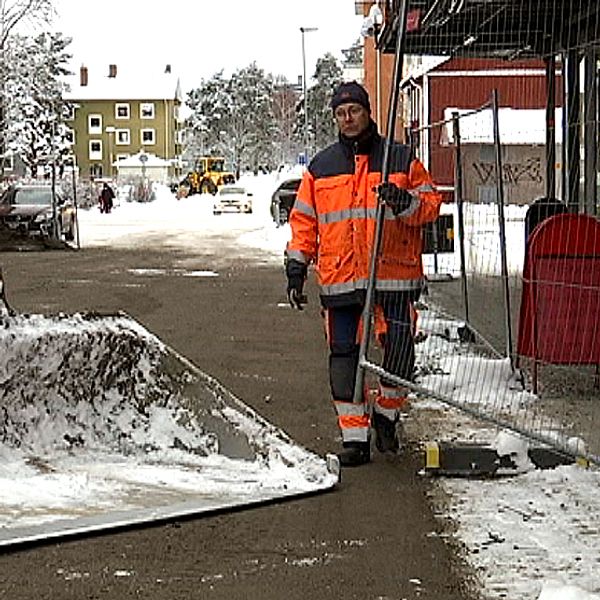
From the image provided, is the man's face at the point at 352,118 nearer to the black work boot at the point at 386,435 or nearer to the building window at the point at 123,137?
the black work boot at the point at 386,435

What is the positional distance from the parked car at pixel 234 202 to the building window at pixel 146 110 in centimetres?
7429

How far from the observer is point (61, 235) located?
29.4m

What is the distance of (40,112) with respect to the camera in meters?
77.9

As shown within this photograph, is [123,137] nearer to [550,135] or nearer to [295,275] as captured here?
[550,135]

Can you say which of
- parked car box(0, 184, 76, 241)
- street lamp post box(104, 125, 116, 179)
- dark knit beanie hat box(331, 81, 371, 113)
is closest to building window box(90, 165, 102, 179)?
street lamp post box(104, 125, 116, 179)

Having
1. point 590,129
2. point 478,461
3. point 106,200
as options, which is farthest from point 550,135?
point 106,200

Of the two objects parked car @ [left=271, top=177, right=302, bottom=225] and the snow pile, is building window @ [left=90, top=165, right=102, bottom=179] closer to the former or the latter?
parked car @ [left=271, top=177, right=302, bottom=225]

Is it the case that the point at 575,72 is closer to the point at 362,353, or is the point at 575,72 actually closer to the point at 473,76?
the point at 362,353

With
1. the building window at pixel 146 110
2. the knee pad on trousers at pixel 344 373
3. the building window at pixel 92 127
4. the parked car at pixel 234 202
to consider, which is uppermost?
the building window at pixel 146 110

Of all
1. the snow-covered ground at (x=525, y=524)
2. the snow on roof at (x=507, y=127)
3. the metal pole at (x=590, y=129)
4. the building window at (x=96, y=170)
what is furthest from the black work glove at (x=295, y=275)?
the building window at (x=96, y=170)

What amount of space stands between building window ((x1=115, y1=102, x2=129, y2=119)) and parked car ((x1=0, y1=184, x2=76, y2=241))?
91482 mm

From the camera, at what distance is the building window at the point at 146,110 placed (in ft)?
400

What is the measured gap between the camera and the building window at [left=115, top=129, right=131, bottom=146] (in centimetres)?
12125

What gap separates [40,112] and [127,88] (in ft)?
149
